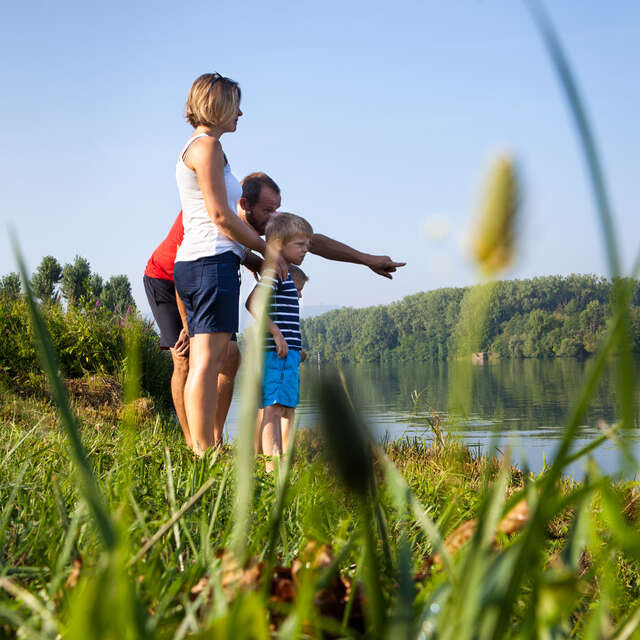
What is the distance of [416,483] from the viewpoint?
2725 mm

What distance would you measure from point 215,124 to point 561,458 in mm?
3258

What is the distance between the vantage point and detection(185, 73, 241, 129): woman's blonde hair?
→ 132 inches

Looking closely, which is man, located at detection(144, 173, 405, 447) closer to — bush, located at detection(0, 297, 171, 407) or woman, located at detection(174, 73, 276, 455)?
woman, located at detection(174, 73, 276, 455)

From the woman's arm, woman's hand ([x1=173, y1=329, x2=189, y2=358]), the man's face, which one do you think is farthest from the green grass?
the man's face

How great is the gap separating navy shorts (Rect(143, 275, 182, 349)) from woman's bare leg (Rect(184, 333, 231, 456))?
0.86 metres

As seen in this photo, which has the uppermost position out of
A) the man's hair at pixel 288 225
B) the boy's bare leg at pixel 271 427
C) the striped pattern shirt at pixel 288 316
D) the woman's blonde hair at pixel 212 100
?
the woman's blonde hair at pixel 212 100

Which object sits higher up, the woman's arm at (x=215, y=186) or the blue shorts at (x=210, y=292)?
the woman's arm at (x=215, y=186)

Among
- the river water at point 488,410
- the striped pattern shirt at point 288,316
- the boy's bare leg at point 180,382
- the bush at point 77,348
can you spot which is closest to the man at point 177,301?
the boy's bare leg at point 180,382

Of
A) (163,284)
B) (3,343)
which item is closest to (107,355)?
(3,343)

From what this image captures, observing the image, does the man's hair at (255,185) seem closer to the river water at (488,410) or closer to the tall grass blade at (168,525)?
the river water at (488,410)

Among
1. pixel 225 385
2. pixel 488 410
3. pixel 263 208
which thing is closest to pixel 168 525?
pixel 225 385

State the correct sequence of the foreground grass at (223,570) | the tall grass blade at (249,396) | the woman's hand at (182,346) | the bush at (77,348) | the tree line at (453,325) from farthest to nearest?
the bush at (77,348) < the woman's hand at (182,346) < the tree line at (453,325) < the foreground grass at (223,570) < the tall grass blade at (249,396)

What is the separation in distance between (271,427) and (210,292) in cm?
107

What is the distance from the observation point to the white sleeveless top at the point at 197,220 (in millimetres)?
3326
